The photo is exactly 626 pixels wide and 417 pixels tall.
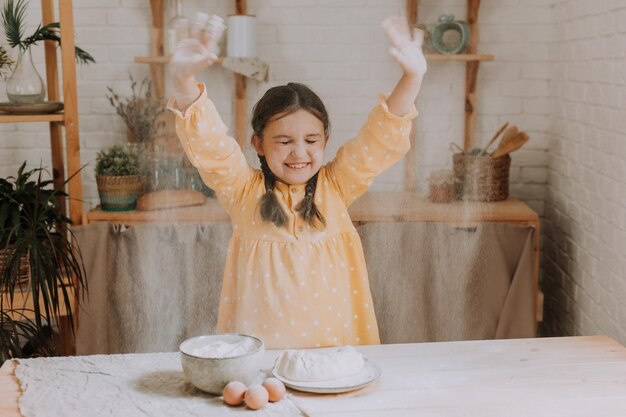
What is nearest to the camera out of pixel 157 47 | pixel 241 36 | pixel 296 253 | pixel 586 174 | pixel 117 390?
pixel 117 390

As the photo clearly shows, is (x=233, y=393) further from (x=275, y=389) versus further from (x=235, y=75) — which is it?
(x=235, y=75)

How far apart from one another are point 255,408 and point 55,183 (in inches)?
77.4

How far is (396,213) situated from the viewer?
3.16 m

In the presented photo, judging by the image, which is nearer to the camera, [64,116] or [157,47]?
[64,116]

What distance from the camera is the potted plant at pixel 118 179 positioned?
9.99 feet

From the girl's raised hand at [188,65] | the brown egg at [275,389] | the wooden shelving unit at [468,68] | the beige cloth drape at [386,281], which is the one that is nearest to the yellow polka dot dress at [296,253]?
the girl's raised hand at [188,65]

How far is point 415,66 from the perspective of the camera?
1.97 m

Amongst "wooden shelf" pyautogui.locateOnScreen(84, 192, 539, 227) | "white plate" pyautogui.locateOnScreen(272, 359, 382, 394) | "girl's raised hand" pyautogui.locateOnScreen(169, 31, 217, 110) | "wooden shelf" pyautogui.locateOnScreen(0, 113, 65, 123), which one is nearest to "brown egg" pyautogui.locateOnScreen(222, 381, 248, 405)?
"white plate" pyautogui.locateOnScreen(272, 359, 382, 394)

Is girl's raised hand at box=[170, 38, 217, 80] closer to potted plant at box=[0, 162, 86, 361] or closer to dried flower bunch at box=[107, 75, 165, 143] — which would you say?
potted plant at box=[0, 162, 86, 361]

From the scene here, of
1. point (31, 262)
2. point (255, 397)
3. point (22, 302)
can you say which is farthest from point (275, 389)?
point (22, 302)

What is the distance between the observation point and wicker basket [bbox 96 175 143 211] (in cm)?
304

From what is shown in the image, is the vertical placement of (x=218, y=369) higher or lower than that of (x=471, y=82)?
lower

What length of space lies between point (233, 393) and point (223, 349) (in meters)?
0.14

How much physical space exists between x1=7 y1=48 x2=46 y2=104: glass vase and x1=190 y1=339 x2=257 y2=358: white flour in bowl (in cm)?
170
